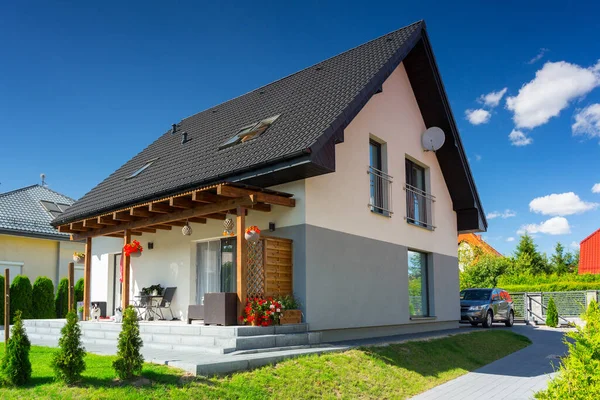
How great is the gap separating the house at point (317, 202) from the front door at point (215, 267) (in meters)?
0.03

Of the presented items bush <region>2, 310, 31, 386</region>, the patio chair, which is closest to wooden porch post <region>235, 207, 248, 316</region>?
bush <region>2, 310, 31, 386</region>

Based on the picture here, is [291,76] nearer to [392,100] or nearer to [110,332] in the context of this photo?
[392,100]

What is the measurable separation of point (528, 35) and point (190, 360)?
53.5ft

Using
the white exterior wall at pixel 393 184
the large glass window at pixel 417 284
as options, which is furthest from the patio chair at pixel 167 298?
the large glass window at pixel 417 284

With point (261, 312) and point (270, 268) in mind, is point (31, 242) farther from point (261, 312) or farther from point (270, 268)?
point (261, 312)

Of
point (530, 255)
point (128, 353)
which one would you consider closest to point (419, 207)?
point (128, 353)

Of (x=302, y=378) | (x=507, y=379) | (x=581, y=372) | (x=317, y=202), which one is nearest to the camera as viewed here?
(x=581, y=372)

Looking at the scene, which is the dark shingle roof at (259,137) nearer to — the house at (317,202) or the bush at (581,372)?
the house at (317,202)

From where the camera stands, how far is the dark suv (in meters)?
18.5

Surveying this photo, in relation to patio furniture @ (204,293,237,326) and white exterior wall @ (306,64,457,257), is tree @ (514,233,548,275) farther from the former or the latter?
patio furniture @ (204,293,237,326)

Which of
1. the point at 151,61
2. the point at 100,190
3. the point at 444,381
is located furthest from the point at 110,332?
the point at 151,61

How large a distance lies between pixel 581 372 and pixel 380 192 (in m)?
8.64

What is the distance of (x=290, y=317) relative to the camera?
10.0m

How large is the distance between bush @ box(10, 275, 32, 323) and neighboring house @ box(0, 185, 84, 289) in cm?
134
